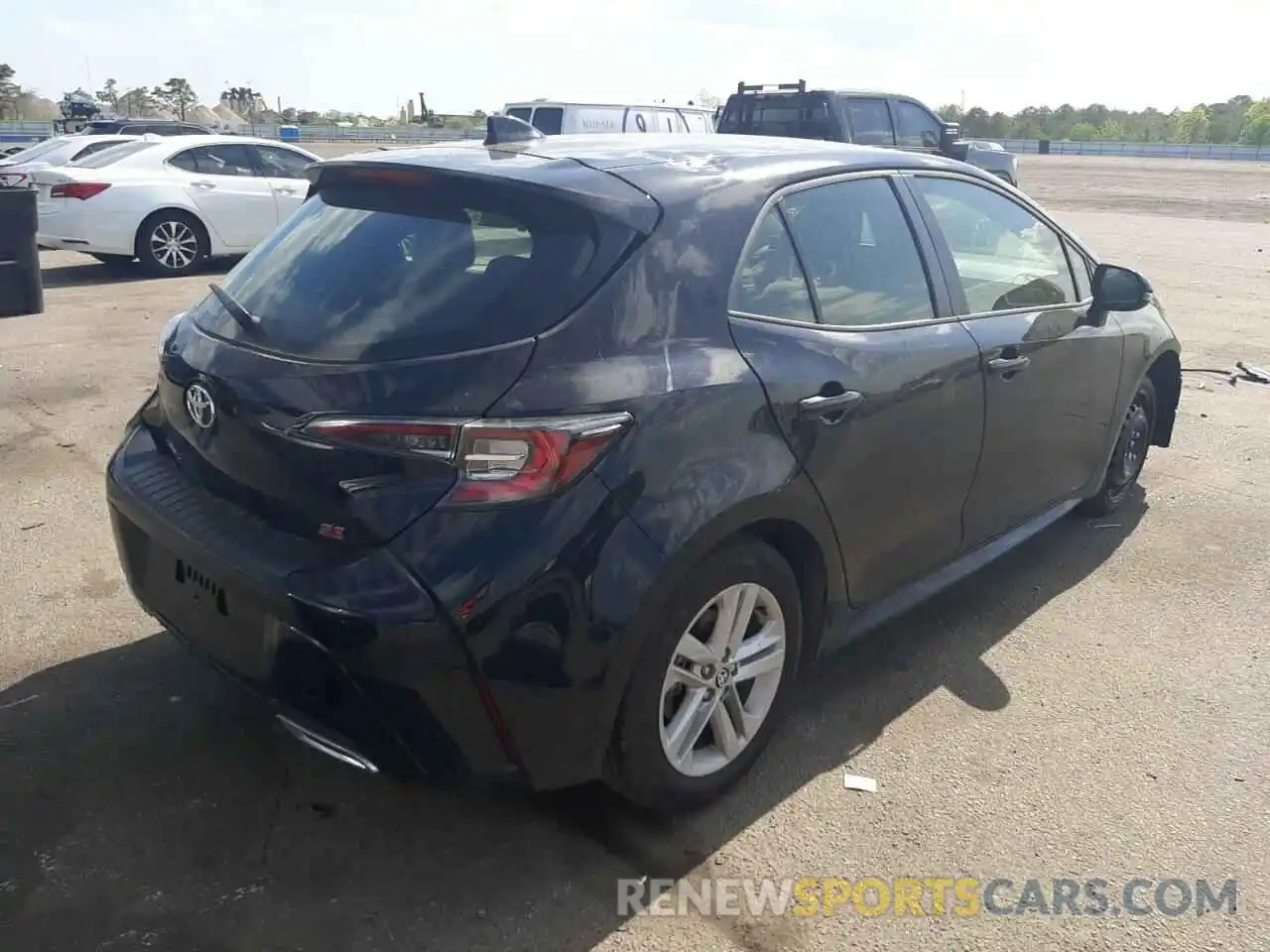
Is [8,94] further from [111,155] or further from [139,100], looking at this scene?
[111,155]

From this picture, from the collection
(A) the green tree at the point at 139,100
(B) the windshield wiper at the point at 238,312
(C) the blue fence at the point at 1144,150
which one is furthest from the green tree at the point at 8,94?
(B) the windshield wiper at the point at 238,312

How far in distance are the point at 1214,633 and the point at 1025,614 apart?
69cm

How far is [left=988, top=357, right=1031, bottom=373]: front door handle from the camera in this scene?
145 inches

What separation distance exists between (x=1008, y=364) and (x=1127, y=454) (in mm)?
1789

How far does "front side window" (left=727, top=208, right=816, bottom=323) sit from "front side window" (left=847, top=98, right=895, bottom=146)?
41.7 ft

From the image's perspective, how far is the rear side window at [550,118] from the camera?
17.3m

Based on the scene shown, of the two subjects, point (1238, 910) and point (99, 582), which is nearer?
point (1238, 910)

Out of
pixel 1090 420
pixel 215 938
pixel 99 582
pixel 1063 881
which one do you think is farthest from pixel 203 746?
pixel 1090 420

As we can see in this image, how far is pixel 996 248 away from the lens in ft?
13.5

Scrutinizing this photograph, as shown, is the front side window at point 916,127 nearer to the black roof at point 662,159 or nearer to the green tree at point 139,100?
the black roof at point 662,159

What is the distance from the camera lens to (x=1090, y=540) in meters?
4.97

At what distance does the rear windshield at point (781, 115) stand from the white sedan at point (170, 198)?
618 centimetres

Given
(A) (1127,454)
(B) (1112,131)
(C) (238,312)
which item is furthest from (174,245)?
(B) (1112,131)

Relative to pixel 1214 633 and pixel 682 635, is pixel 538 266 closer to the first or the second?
pixel 682 635
